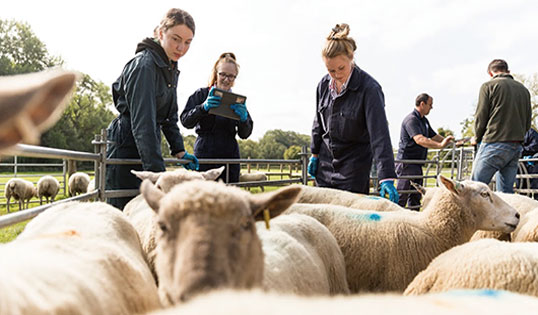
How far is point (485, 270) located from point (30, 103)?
221 centimetres

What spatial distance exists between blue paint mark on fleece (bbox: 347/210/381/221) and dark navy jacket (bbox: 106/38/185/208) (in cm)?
163

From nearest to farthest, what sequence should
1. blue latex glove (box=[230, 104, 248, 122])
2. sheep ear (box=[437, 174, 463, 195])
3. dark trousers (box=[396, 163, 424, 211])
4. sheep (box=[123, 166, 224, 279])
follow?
sheep (box=[123, 166, 224, 279]) < sheep ear (box=[437, 174, 463, 195]) < blue latex glove (box=[230, 104, 248, 122]) < dark trousers (box=[396, 163, 424, 211])

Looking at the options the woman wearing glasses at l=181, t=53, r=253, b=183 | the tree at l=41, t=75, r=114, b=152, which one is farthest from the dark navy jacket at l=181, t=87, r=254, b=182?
the tree at l=41, t=75, r=114, b=152

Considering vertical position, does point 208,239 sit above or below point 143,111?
below

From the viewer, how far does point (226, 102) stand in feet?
14.7

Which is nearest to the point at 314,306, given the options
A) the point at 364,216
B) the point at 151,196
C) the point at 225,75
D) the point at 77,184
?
the point at 151,196

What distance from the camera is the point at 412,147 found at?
736 centimetres

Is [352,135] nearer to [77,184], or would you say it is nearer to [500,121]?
[500,121]

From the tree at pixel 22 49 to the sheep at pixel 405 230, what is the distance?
1857 inches

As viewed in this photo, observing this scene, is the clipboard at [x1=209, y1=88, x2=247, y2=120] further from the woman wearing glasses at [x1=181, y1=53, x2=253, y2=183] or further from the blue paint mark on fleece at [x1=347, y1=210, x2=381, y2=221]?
the blue paint mark on fleece at [x1=347, y1=210, x2=381, y2=221]

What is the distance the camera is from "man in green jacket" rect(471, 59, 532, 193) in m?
5.31

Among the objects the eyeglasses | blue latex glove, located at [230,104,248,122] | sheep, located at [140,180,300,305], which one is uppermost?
the eyeglasses

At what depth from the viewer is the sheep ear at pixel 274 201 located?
1.77m

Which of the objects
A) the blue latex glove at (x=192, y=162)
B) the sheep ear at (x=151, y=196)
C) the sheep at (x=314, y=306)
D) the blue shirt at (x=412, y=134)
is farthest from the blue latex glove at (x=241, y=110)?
the sheep at (x=314, y=306)
